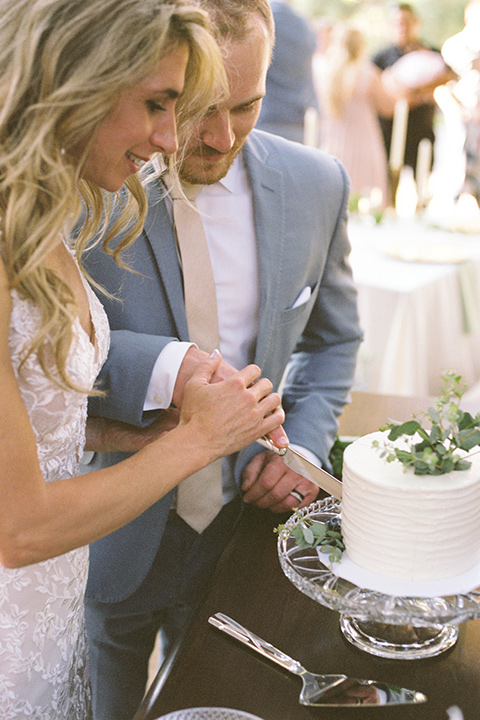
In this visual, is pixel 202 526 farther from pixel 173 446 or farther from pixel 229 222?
pixel 229 222

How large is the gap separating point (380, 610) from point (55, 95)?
0.68 meters

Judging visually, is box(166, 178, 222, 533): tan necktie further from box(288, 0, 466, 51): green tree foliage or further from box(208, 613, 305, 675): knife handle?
box(288, 0, 466, 51): green tree foliage

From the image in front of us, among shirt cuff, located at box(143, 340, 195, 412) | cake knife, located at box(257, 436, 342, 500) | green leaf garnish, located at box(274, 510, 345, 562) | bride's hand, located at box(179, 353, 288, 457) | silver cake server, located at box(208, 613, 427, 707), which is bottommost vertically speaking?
silver cake server, located at box(208, 613, 427, 707)

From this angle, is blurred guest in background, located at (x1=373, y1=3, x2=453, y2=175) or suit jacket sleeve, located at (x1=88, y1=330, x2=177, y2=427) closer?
suit jacket sleeve, located at (x1=88, y1=330, x2=177, y2=427)

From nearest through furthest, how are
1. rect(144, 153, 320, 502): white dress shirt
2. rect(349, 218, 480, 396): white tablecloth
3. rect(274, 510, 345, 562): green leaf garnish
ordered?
rect(274, 510, 345, 562): green leaf garnish
rect(144, 153, 320, 502): white dress shirt
rect(349, 218, 480, 396): white tablecloth

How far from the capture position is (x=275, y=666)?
0.86 m

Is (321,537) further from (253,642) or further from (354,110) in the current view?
(354,110)

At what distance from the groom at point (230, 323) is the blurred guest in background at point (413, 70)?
144 inches

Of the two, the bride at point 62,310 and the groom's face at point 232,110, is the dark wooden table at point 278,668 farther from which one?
the groom's face at point 232,110

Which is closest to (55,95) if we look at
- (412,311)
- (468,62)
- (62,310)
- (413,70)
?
(62,310)

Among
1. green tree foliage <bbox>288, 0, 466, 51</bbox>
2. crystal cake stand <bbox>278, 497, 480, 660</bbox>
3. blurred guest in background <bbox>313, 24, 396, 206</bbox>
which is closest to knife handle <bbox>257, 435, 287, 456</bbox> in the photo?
crystal cake stand <bbox>278, 497, 480, 660</bbox>

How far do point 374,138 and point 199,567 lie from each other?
431 cm

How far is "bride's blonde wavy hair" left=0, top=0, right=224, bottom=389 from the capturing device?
0.77m

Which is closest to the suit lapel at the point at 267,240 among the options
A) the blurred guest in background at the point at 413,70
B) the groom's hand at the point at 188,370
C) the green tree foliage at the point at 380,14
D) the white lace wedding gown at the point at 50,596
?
the groom's hand at the point at 188,370
